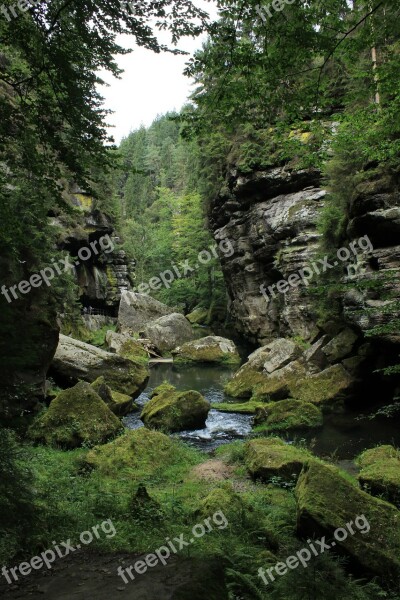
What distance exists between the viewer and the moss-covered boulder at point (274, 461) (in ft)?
30.2

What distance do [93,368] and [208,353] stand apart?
14.4 m

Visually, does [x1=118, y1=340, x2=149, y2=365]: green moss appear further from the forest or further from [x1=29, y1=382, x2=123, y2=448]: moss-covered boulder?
[x1=29, y1=382, x2=123, y2=448]: moss-covered boulder

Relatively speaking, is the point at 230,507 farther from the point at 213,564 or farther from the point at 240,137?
the point at 240,137

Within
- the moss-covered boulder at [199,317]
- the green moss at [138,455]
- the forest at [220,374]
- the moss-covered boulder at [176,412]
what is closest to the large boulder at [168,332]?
the moss-covered boulder at [199,317]

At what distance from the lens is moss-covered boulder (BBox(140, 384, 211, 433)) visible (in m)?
13.8

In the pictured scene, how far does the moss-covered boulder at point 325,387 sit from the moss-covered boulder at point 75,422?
26.8 ft

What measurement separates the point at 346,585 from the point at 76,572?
3.18 m

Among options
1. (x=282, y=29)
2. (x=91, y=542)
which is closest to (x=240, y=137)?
(x=282, y=29)

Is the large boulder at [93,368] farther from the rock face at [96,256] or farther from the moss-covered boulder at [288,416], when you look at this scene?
the rock face at [96,256]

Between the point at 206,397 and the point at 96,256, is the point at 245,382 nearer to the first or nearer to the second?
the point at 206,397

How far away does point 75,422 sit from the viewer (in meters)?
10.9

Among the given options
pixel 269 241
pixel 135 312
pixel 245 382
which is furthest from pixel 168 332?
pixel 245 382

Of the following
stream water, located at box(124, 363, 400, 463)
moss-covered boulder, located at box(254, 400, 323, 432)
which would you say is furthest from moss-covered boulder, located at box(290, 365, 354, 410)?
moss-covered boulder, located at box(254, 400, 323, 432)

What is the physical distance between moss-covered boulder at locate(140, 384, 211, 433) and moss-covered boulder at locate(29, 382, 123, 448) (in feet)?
6.80
